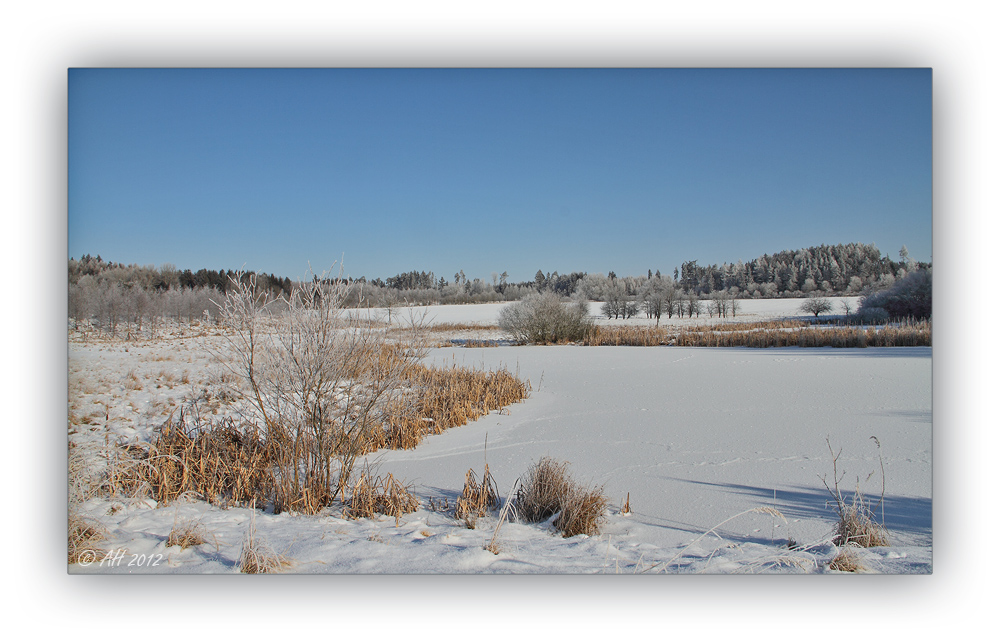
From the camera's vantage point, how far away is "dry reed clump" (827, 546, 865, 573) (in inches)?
98.7

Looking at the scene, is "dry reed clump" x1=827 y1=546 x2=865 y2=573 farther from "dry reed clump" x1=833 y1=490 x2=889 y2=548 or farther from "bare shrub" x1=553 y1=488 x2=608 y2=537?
"bare shrub" x1=553 y1=488 x2=608 y2=537

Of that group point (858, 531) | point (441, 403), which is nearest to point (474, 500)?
point (858, 531)

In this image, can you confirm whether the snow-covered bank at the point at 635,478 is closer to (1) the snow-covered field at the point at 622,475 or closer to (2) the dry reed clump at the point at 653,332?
(1) the snow-covered field at the point at 622,475

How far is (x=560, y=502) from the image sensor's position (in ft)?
9.92

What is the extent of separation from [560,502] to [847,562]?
1.52 m

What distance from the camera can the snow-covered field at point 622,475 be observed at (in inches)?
104

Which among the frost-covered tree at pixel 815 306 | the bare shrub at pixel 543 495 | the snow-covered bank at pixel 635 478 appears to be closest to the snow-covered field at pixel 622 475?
the snow-covered bank at pixel 635 478

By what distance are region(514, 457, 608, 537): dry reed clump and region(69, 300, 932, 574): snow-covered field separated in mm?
88

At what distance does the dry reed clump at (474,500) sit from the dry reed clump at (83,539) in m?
2.17

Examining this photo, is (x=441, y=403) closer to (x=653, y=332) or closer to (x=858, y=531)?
(x=858, y=531)

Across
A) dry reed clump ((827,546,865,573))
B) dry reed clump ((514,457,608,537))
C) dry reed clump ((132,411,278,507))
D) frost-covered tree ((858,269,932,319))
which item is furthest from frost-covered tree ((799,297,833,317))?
dry reed clump ((132,411,278,507))
